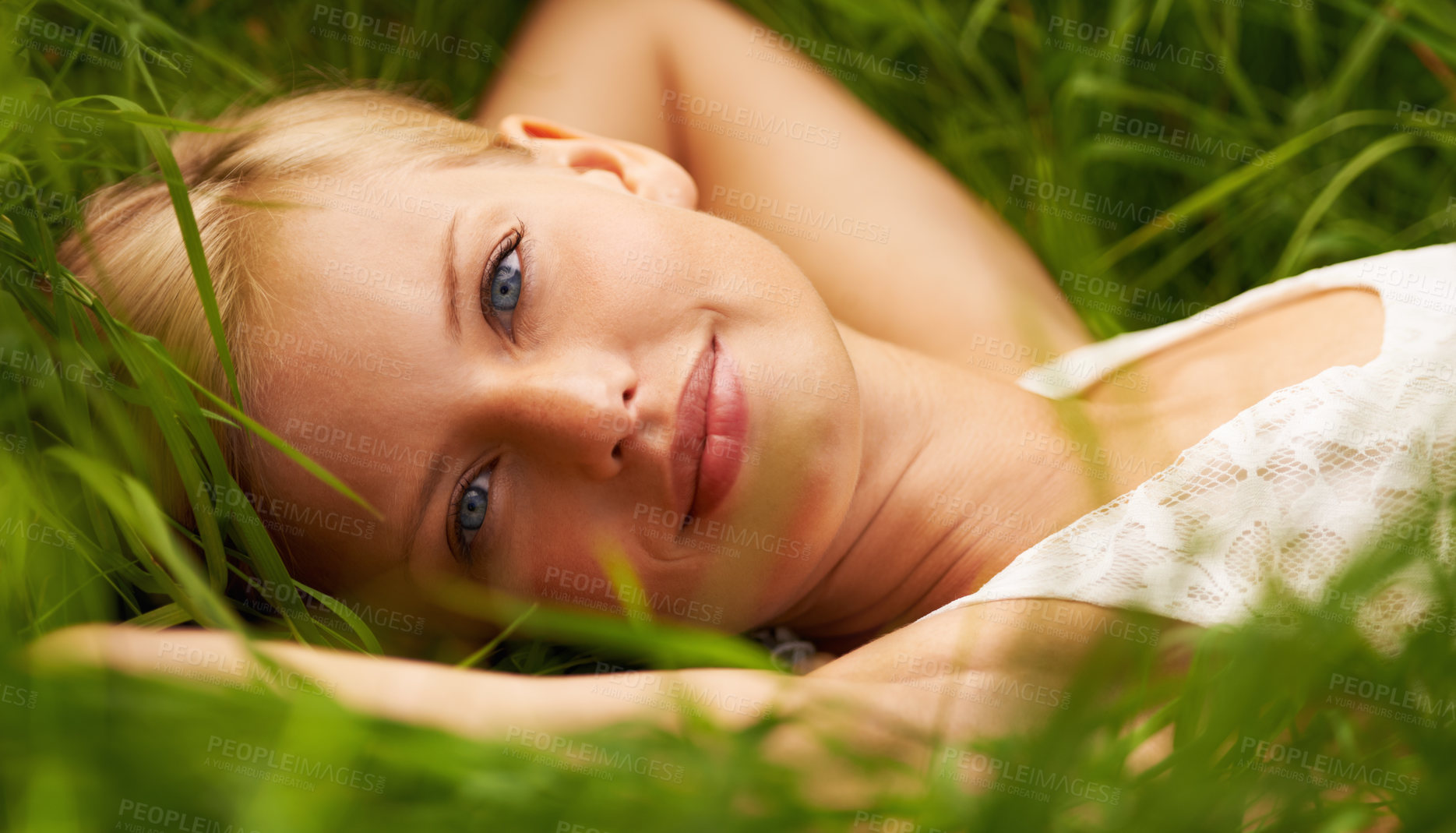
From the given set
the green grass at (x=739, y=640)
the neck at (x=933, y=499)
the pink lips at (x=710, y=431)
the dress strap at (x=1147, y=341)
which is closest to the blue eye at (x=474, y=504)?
the green grass at (x=739, y=640)

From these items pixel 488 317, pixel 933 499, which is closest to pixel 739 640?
pixel 933 499

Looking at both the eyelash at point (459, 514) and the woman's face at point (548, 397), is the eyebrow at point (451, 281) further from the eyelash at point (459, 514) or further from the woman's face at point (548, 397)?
the eyelash at point (459, 514)

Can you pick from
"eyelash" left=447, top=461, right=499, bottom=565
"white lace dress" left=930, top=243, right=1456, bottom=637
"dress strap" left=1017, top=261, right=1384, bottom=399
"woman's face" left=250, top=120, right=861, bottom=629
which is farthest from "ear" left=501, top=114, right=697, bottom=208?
"white lace dress" left=930, top=243, right=1456, bottom=637

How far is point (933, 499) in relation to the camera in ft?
4.51

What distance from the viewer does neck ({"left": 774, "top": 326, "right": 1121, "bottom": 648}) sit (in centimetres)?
136

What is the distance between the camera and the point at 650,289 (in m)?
1.16

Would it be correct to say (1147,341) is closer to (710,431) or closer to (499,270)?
(710,431)

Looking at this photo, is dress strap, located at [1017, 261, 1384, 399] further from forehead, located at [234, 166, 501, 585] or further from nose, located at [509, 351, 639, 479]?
forehead, located at [234, 166, 501, 585]

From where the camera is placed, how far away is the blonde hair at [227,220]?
121 cm

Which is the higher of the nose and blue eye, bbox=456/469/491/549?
the nose

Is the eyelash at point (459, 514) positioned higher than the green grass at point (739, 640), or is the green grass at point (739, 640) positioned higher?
the green grass at point (739, 640)

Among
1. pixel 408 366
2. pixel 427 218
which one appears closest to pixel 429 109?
pixel 427 218

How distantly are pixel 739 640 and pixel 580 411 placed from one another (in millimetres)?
496

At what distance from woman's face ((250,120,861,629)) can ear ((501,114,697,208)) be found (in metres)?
0.20
